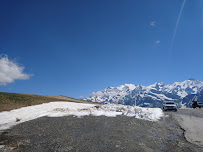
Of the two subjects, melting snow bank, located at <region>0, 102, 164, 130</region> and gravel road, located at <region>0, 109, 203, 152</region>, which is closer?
gravel road, located at <region>0, 109, 203, 152</region>

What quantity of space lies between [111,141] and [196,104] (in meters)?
50.0

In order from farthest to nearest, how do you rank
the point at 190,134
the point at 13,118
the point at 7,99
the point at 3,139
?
the point at 7,99 → the point at 13,118 → the point at 190,134 → the point at 3,139

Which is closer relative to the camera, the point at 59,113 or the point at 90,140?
the point at 90,140

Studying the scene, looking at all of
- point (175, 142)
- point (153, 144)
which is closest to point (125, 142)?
point (153, 144)

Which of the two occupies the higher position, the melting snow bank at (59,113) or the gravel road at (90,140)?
the melting snow bank at (59,113)

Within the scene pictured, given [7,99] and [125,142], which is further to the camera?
[7,99]

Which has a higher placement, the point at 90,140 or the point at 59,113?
the point at 59,113

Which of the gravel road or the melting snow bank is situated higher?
the melting snow bank

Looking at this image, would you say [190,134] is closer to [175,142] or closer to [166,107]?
[175,142]

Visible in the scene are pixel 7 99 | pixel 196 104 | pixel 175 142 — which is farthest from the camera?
pixel 196 104

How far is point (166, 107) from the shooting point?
33500 millimetres

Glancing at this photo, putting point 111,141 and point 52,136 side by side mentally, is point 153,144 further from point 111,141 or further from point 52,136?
point 52,136

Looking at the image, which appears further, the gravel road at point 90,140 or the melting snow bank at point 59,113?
the melting snow bank at point 59,113

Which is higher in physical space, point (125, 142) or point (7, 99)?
point (7, 99)
